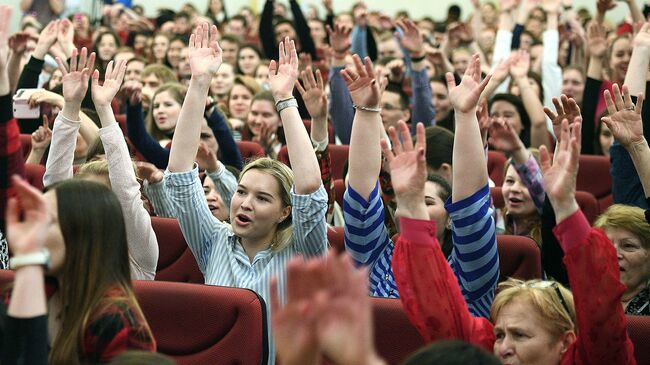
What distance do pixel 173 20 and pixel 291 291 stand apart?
8491mm

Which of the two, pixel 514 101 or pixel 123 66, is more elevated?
pixel 123 66

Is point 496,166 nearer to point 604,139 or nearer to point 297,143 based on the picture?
point 604,139

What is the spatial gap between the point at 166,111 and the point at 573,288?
284 centimetres

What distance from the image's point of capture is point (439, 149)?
3.51m

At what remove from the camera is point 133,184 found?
2584mm

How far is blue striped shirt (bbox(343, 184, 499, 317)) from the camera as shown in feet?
7.45

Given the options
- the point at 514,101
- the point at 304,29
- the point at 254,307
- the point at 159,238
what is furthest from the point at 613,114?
the point at 304,29

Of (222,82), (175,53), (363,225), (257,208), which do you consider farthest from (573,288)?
A: (175,53)

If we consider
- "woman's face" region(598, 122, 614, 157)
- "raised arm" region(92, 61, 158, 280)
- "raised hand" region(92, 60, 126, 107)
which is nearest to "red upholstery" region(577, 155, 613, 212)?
"woman's face" region(598, 122, 614, 157)

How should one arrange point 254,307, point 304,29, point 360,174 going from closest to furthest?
1. point 254,307
2. point 360,174
3. point 304,29

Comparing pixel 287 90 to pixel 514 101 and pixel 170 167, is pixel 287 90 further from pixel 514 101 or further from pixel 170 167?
pixel 514 101

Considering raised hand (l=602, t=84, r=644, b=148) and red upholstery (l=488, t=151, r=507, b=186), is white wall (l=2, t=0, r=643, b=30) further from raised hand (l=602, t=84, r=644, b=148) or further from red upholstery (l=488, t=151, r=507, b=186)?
raised hand (l=602, t=84, r=644, b=148)

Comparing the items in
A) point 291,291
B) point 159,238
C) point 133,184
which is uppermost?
point 291,291

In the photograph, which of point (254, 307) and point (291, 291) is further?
point (254, 307)
